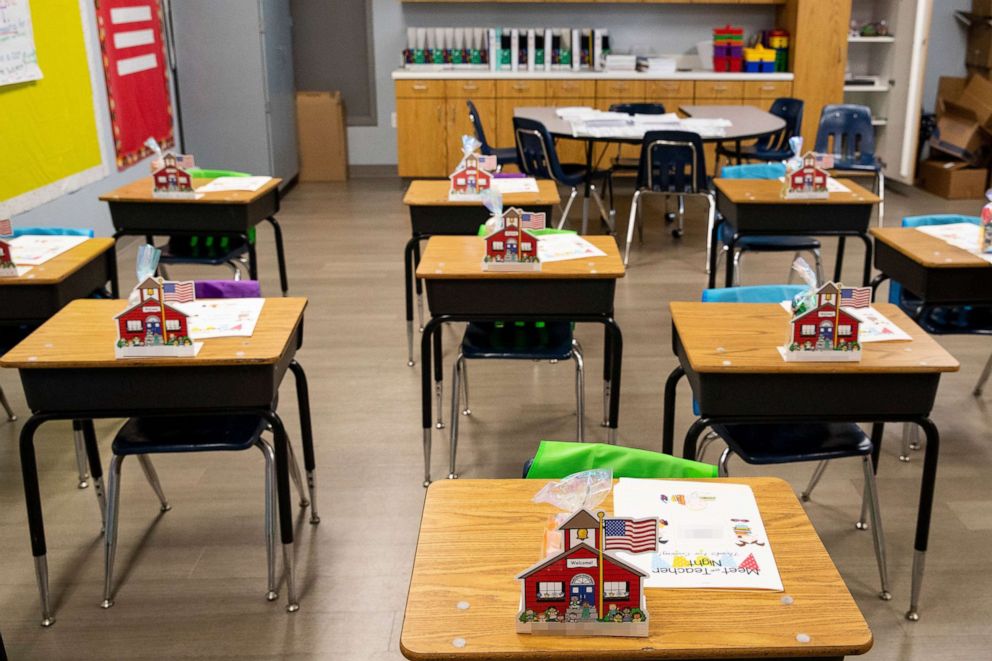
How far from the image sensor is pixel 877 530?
2.62 m

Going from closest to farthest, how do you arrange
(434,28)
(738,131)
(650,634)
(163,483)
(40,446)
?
(650,634)
(163,483)
(40,446)
(738,131)
(434,28)

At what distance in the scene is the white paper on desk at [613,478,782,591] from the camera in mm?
1504

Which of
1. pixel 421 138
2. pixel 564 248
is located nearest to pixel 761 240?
pixel 564 248

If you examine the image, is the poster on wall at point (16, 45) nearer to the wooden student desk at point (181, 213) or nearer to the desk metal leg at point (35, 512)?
the wooden student desk at point (181, 213)

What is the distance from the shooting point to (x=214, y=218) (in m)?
4.32

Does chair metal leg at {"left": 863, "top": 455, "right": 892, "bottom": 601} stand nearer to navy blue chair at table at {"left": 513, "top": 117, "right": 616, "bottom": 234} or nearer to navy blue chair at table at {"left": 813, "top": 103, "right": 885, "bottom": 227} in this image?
navy blue chair at table at {"left": 513, "top": 117, "right": 616, "bottom": 234}

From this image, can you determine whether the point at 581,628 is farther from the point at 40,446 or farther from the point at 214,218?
the point at 214,218

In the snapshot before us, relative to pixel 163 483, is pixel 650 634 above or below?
above

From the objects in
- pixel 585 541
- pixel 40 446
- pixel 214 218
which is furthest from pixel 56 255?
pixel 585 541

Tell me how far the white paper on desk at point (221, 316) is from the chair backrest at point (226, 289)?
10 centimetres

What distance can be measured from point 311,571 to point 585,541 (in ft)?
5.29

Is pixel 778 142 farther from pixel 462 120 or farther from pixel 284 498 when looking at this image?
pixel 284 498

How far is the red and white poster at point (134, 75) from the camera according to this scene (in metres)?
6.08

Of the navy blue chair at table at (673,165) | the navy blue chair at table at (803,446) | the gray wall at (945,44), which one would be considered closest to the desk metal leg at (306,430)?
the navy blue chair at table at (803,446)
